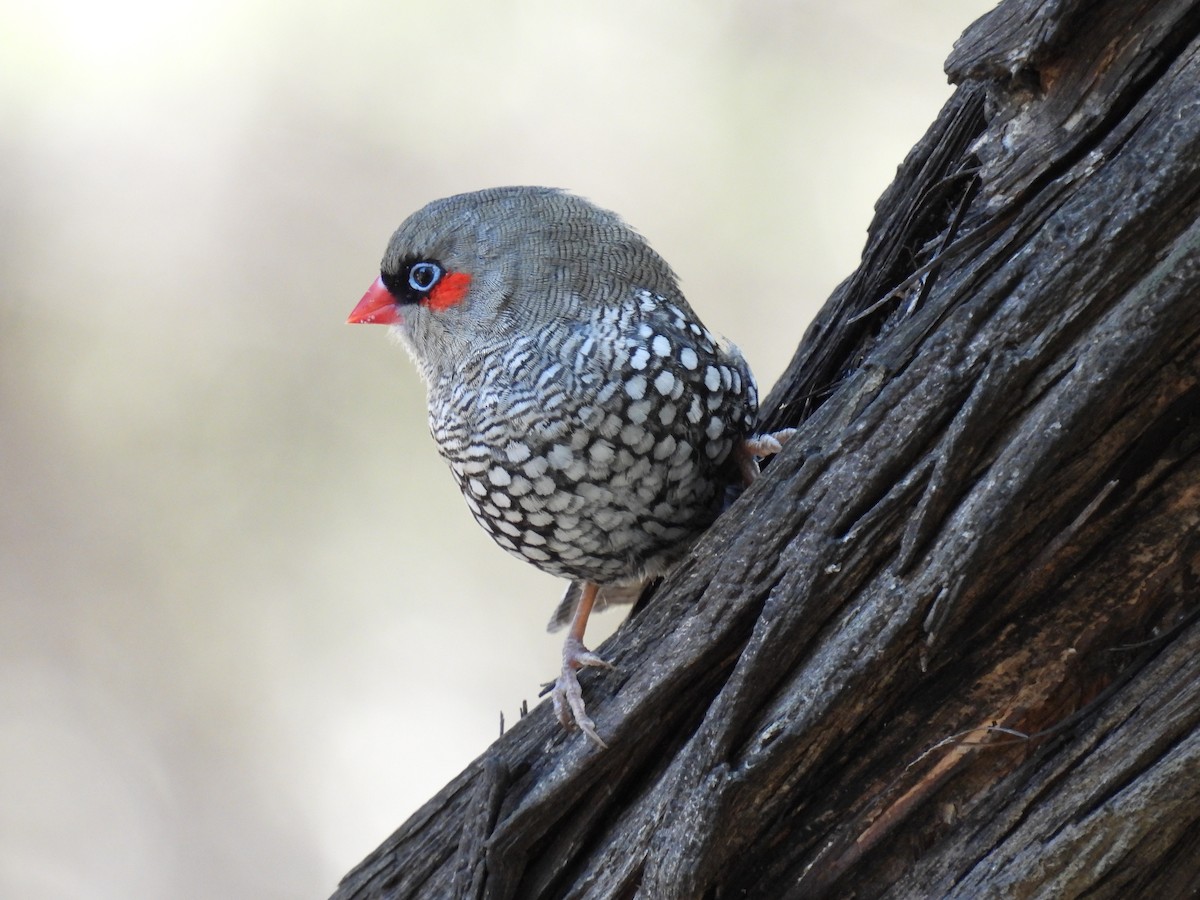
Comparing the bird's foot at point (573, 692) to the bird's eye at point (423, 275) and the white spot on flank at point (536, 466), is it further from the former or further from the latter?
the bird's eye at point (423, 275)

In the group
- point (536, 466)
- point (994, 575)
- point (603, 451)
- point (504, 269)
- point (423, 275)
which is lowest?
point (994, 575)

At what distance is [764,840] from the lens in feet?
10.3

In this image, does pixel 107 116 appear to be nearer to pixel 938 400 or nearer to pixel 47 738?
pixel 47 738

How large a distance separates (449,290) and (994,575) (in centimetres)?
188

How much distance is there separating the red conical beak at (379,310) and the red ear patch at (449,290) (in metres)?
0.18

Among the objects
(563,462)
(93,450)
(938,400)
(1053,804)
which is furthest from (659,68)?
(1053,804)

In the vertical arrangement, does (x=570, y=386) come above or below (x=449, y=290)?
below

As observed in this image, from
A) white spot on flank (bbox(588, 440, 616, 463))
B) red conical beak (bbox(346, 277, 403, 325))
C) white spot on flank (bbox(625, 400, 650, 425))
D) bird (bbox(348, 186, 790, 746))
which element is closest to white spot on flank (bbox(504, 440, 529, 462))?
bird (bbox(348, 186, 790, 746))

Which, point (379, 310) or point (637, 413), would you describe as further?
point (379, 310)

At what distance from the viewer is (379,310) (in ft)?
13.4

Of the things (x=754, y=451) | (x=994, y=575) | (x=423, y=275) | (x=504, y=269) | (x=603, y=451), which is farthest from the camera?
(x=423, y=275)

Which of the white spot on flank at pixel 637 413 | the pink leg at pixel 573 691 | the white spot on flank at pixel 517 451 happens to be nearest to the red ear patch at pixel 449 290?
the white spot on flank at pixel 517 451

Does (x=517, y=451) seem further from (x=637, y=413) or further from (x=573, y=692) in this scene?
(x=573, y=692)

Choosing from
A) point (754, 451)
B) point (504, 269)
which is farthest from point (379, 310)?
point (754, 451)
